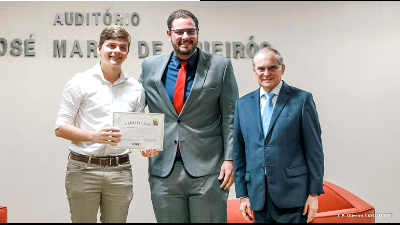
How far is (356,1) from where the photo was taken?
4391 millimetres

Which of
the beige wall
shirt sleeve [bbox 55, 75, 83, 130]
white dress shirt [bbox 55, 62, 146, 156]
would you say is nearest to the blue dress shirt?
white dress shirt [bbox 55, 62, 146, 156]

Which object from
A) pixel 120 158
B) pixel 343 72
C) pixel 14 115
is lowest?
pixel 120 158

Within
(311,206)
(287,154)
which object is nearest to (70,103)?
(287,154)

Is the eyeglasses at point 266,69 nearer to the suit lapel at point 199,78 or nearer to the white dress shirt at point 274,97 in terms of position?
the white dress shirt at point 274,97

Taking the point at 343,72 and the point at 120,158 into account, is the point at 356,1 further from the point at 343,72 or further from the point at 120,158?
the point at 120,158

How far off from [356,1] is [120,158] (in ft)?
11.0

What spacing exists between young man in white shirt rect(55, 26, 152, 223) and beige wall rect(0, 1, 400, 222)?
1752 millimetres

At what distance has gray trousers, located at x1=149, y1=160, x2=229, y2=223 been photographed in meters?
2.39

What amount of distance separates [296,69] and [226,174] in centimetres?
227

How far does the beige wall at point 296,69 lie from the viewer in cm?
407

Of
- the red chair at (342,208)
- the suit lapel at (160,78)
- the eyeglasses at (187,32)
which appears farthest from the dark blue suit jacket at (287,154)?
the red chair at (342,208)

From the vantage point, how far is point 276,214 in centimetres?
213

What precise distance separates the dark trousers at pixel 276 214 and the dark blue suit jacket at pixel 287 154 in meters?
0.04

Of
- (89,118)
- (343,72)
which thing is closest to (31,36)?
(89,118)
